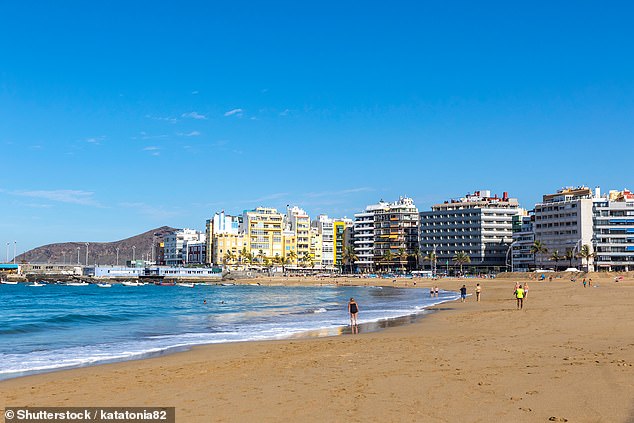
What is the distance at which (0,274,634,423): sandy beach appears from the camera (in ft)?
32.9

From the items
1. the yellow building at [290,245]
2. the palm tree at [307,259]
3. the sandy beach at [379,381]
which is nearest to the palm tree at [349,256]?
the palm tree at [307,259]

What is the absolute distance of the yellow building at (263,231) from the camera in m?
181

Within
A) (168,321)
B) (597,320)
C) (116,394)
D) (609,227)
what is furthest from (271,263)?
(116,394)

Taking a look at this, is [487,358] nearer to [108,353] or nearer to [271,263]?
[108,353]

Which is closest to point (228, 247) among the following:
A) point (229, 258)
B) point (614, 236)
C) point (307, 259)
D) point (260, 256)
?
point (229, 258)

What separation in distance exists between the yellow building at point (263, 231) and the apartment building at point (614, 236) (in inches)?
3628

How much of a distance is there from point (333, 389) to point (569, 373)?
5.24m

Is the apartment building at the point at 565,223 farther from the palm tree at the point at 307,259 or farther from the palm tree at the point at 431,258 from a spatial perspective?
the palm tree at the point at 307,259

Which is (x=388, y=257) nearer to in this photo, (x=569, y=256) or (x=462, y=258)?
(x=462, y=258)

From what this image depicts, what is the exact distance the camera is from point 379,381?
12828mm

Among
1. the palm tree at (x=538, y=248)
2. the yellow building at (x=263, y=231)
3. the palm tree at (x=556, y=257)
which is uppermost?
the yellow building at (x=263, y=231)

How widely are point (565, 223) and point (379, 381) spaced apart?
423 feet

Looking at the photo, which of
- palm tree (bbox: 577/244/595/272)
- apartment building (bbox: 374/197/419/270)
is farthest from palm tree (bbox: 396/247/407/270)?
palm tree (bbox: 577/244/595/272)

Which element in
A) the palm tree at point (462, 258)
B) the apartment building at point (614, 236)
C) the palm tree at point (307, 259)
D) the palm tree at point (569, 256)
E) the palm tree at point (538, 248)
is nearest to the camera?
the palm tree at point (569, 256)
